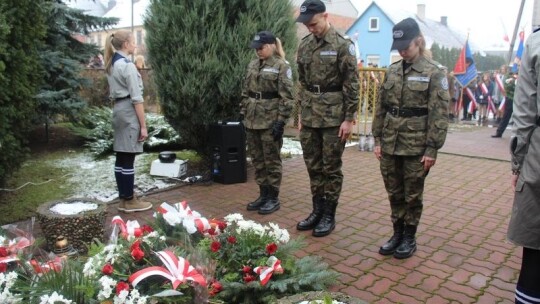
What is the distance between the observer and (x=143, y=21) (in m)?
6.37

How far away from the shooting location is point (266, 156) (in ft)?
16.6

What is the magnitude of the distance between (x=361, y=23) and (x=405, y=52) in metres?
39.7

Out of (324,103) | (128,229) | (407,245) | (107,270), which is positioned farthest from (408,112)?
(107,270)

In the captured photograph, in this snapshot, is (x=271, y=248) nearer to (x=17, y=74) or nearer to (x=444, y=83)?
(x=444, y=83)

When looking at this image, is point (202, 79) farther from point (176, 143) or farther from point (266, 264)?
point (266, 264)

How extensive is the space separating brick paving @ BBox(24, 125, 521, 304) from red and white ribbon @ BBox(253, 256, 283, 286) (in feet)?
2.22

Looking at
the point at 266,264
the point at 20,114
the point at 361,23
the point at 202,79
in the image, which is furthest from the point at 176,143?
the point at 361,23

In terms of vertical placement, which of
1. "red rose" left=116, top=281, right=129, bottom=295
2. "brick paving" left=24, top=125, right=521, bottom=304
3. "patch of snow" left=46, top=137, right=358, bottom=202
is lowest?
"brick paving" left=24, top=125, right=521, bottom=304

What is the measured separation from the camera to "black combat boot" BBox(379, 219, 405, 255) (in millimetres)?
3961

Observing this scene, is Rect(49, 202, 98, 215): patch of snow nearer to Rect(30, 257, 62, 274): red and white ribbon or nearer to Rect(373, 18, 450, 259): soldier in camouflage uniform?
Rect(30, 257, 62, 274): red and white ribbon

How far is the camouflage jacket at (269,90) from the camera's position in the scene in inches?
191

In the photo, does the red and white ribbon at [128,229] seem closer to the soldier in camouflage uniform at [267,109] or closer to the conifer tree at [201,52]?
the soldier in camouflage uniform at [267,109]

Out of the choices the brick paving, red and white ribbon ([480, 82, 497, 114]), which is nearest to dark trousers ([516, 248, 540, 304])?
the brick paving

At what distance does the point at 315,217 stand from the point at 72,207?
223 cm
